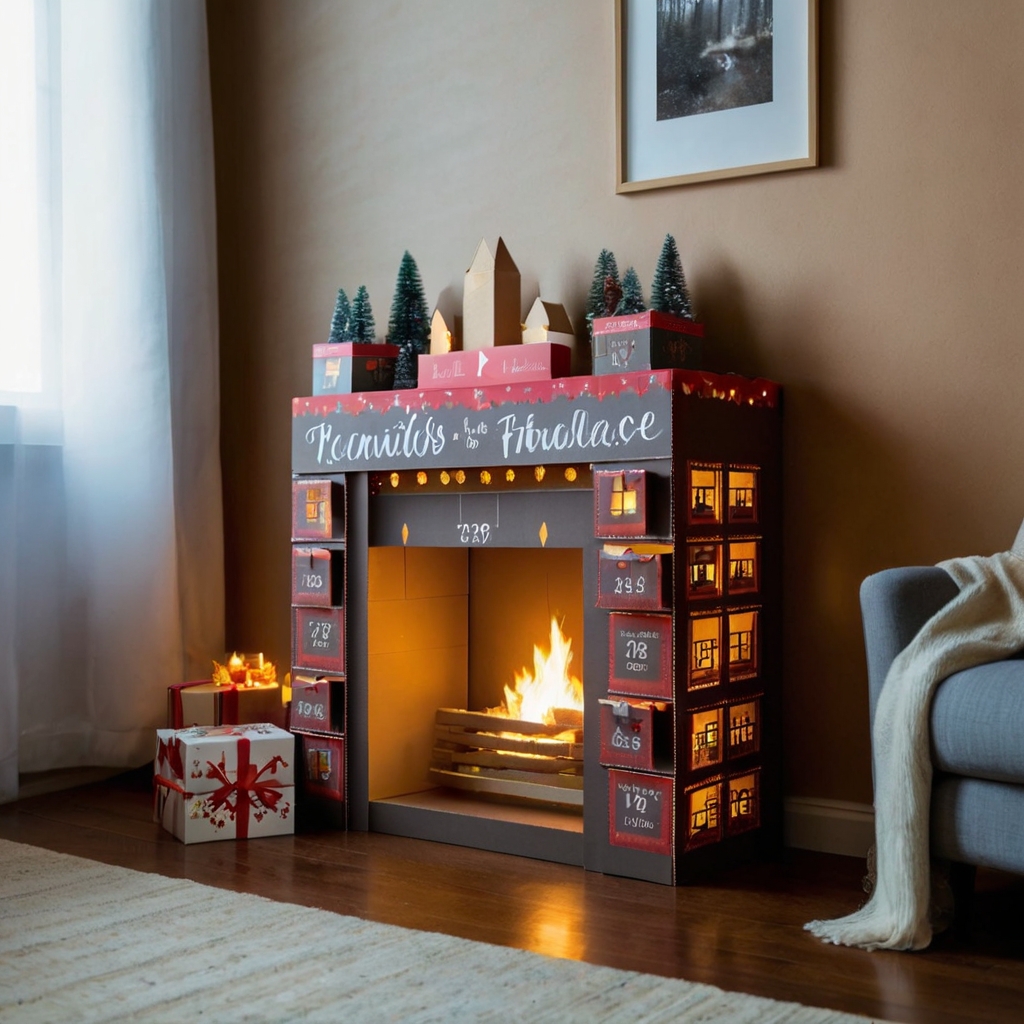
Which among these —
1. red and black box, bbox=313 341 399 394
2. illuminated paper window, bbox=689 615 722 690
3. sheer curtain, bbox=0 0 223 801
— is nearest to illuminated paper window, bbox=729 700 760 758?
illuminated paper window, bbox=689 615 722 690

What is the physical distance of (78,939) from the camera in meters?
1.94

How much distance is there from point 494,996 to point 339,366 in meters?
1.57

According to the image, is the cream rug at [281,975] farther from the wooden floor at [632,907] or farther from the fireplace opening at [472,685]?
the fireplace opening at [472,685]

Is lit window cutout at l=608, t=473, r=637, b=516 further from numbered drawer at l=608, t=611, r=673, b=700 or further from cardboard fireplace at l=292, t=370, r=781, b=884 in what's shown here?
numbered drawer at l=608, t=611, r=673, b=700

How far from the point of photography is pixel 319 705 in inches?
109

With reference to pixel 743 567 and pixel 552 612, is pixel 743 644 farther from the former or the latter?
pixel 552 612

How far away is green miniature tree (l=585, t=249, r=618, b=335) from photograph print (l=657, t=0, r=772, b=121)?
35 cm

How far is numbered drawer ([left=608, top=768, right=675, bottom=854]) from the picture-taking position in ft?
7.47

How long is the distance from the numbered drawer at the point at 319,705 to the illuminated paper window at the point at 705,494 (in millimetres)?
913

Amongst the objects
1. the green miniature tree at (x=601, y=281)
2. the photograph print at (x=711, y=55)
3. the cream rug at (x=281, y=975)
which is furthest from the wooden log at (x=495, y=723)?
the photograph print at (x=711, y=55)

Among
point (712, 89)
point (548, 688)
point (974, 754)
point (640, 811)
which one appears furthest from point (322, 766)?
point (712, 89)

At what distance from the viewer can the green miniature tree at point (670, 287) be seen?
2.56 m

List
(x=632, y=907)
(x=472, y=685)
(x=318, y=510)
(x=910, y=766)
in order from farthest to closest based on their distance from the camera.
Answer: (x=472, y=685) → (x=318, y=510) → (x=632, y=907) → (x=910, y=766)

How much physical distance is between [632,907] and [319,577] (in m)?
1.05
